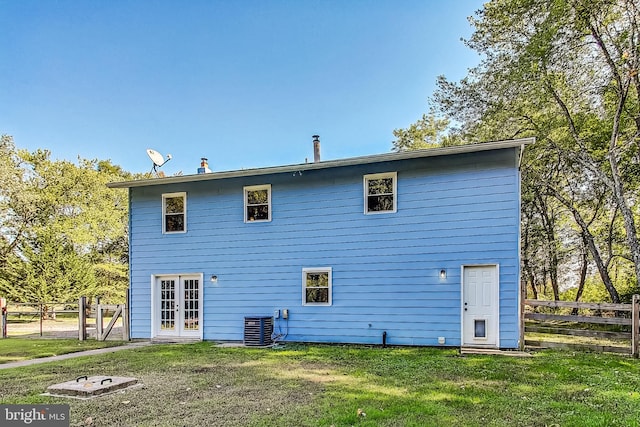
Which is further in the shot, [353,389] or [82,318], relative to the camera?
[82,318]

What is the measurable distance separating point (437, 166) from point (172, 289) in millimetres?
7681

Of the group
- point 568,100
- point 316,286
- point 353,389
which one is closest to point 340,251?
point 316,286

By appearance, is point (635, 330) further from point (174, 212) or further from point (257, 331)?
point (174, 212)

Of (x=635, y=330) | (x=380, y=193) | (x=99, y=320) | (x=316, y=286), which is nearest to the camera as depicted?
(x=635, y=330)

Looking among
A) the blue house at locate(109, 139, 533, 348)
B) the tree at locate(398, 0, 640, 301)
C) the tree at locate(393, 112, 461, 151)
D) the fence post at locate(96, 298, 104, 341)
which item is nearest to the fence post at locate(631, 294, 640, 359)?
the blue house at locate(109, 139, 533, 348)

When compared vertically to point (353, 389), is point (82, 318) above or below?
below

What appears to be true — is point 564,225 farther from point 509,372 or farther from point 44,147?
point 44,147

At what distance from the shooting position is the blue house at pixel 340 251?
29.5ft

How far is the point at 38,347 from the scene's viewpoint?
10.1 metres

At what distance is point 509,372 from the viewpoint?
6.45 metres

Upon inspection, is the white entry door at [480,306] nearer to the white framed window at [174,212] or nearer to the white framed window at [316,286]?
the white framed window at [316,286]

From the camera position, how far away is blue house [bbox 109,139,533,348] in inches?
354

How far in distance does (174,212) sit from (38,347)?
4503 mm

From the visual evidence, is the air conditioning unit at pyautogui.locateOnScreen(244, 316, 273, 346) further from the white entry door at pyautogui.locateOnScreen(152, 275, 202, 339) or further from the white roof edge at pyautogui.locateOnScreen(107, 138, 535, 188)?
the white roof edge at pyautogui.locateOnScreen(107, 138, 535, 188)
